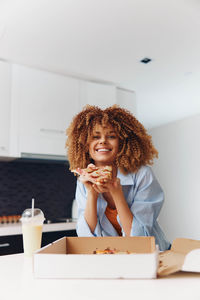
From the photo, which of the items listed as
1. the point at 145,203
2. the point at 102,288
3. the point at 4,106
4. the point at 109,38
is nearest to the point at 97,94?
the point at 109,38

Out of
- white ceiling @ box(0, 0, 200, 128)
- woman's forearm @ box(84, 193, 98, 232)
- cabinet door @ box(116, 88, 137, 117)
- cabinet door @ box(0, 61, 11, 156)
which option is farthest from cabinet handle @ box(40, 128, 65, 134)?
woman's forearm @ box(84, 193, 98, 232)

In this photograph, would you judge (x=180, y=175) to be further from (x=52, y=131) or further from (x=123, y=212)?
(x=123, y=212)

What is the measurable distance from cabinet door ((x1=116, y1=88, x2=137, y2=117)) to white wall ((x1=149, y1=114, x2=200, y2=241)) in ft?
6.26

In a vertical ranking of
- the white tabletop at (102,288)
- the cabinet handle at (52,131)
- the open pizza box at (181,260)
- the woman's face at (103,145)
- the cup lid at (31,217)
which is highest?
the cabinet handle at (52,131)

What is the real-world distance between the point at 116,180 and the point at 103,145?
29 centimetres

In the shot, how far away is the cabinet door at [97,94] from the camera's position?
321cm

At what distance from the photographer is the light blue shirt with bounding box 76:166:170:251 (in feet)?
4.05

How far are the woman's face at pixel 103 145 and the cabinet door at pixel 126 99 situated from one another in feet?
6.89

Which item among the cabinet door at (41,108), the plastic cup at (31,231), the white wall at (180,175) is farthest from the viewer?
the white wall at (180,175)

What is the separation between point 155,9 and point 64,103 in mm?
1339

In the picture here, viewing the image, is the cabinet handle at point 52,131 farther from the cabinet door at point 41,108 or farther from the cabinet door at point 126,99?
the cabinet door at point 126,99

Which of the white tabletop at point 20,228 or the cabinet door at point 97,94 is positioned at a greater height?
the cabinet door at point 97,94

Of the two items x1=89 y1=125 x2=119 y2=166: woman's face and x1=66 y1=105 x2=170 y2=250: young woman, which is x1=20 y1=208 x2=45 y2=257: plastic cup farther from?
x1=89 y1=125 x2=119 y2=166: woman's face

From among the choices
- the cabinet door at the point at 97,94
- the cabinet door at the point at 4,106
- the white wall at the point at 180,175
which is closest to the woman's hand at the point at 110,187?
the cabinet door at the point at 4,106
